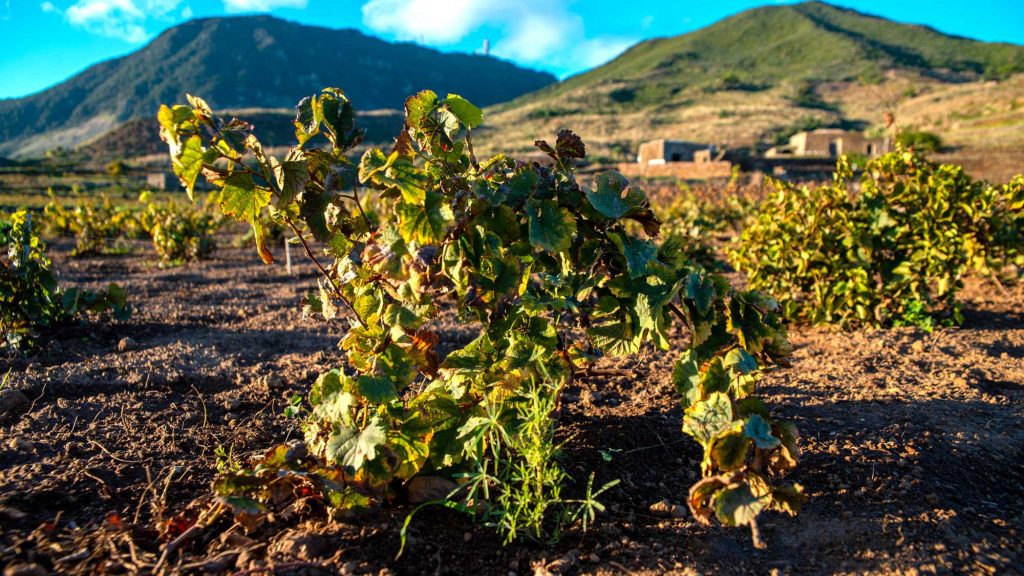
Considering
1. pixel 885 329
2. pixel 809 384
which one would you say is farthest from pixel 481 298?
pixel 885 329

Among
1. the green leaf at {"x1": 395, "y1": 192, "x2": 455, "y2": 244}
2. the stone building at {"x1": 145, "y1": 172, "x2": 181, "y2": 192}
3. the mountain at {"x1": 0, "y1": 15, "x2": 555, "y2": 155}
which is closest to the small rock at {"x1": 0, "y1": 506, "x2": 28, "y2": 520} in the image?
the green leaf at {"x1": 395, "y1": 192, "x2": 455, "y2": 244}

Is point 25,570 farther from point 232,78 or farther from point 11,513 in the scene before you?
point 232,78

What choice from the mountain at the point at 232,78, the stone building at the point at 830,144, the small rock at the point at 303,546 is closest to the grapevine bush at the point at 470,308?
the small rock at the point at 303,546

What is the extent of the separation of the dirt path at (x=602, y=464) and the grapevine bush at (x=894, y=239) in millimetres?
436

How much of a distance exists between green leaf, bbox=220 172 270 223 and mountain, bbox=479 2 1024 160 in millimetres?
30983

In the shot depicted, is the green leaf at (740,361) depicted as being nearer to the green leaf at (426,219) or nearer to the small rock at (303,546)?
the green leaf at (426,219)

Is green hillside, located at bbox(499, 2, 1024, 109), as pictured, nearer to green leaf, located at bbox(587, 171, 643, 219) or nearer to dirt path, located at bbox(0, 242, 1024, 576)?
dirt path, located at bbox(0, 242, 1024, 576)

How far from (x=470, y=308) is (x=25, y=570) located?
51.6 inches

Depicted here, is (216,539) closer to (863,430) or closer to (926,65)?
(863,430)

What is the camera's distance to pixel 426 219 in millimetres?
1608

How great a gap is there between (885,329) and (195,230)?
29.8 feet

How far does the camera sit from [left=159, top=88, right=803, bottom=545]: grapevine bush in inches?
62.9

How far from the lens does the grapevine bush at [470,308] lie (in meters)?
1.60

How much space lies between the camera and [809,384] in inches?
123
